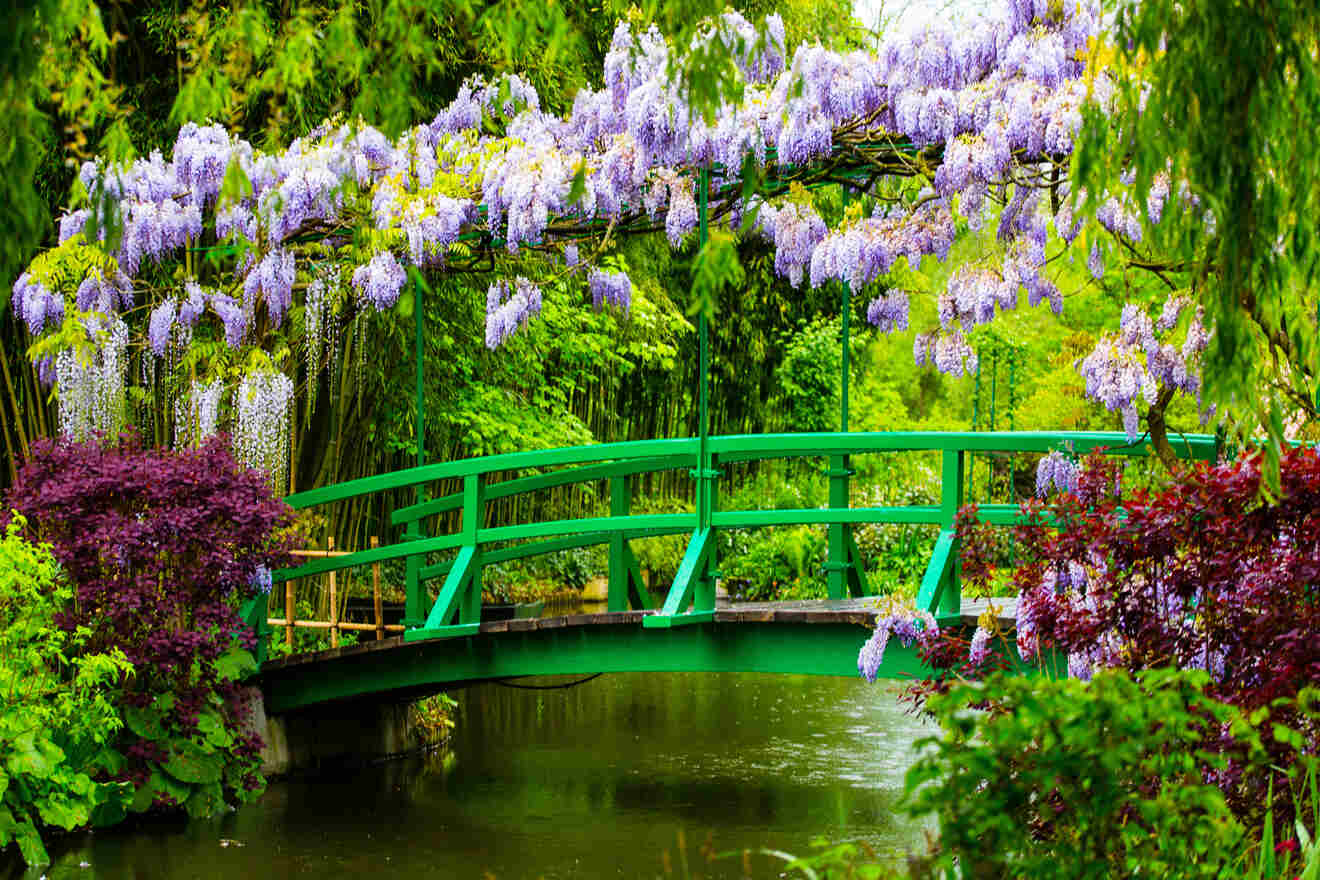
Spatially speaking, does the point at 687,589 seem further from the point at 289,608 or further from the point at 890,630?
the point at 289,608

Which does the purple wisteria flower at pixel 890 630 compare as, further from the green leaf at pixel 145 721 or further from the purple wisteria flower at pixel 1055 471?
the green leaf at pixel 145 721

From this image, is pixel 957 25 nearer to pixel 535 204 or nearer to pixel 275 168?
pixel 535 204

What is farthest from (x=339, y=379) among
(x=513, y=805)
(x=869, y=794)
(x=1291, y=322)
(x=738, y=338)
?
(x=1291, y=322)

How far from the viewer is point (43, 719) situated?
22.3 feet

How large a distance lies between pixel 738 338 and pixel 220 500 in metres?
8.28

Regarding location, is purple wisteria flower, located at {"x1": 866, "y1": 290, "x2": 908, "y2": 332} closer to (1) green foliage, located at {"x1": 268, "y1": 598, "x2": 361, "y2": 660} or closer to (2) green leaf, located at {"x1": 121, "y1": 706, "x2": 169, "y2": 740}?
(1) green foliage, located at {"x1": 268, "y1": 598, "x2": 361, "y2": 660}

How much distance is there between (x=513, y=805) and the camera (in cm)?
784

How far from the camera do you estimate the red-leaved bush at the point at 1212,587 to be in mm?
4090

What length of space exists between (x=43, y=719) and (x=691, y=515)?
2711mm

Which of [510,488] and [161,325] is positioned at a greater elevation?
[161,325]

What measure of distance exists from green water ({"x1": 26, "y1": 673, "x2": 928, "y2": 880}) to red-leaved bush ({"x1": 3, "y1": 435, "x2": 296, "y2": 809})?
427 mm

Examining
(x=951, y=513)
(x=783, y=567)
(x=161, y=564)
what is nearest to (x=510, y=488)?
(x=161, y=564)

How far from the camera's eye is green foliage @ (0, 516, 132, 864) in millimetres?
6691

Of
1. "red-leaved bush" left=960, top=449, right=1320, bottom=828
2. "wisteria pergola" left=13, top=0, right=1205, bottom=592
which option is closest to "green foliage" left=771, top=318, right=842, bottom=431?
"wisteria pergola" left=13, top=0, right=1205, bottom=592
